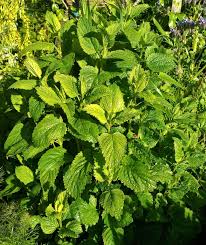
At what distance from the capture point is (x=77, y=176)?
219 centimetres

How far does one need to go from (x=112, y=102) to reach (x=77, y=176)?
15.6 inches

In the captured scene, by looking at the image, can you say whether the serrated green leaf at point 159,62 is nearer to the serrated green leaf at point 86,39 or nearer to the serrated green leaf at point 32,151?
the serrated green leaf at point 86,39

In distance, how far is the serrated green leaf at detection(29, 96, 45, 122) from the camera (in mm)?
2211

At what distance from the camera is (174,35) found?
3951 mm

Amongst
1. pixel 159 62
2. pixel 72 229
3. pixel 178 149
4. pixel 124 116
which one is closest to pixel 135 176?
pixel 124 116

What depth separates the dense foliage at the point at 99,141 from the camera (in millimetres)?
2178

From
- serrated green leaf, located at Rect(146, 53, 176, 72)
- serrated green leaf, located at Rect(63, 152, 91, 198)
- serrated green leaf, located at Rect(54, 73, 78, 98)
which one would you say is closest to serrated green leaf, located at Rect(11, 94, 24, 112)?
serrated green leaf, located at Rect(54, 73, 78, 98)

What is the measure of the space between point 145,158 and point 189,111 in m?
0.65

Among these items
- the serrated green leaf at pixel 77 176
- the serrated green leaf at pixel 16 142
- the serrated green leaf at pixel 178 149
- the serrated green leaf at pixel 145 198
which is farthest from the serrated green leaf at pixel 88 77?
the serrated green leaf at pixel 145 198

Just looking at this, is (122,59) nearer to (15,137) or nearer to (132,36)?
(132,36)

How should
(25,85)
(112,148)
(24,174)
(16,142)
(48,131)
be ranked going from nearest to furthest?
(112,148) → (48,131) → (25,85) → (16,142) → (24,174)

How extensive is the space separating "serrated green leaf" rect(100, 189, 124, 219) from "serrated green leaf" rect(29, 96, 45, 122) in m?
0.52

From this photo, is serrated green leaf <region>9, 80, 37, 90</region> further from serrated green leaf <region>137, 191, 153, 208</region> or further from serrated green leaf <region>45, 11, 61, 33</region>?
serrated green leaf <region>137, 191, 153, 208</region>

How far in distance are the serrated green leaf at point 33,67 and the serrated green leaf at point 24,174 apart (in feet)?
1.79
